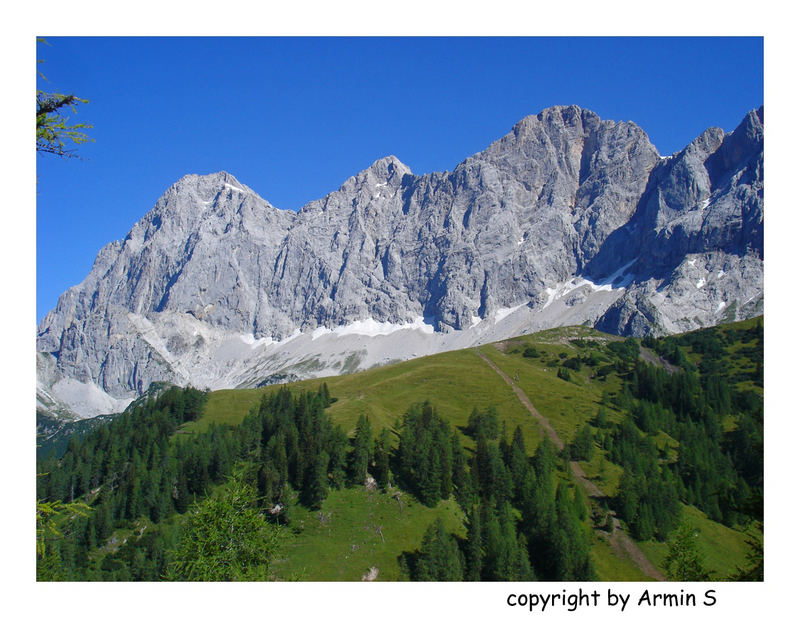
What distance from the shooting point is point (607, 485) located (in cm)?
12238

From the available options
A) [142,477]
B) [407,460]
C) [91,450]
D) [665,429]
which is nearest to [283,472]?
[407,460]

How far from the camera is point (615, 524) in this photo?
359 ft

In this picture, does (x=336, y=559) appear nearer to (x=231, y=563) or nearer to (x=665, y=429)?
(x=231, y=563)

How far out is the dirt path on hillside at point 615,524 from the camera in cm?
9762

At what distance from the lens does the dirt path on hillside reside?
9762cm

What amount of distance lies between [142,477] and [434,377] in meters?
91.5
